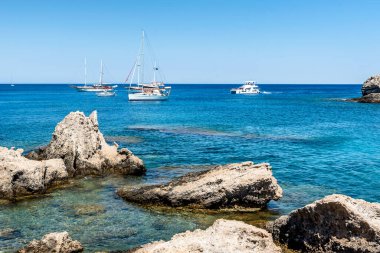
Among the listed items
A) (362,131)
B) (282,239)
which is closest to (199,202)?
(282,239)

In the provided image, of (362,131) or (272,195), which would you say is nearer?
(272,195)

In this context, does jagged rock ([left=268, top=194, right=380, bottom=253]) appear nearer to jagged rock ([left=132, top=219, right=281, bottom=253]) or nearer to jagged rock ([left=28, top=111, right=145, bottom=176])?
jagged rock ([left=132, top=219, right=281, bottom=253])

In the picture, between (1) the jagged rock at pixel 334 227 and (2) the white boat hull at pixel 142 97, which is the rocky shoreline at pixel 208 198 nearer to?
(1) the jagged rock at pixel 334 227

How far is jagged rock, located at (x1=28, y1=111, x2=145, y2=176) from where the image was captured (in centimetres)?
3188

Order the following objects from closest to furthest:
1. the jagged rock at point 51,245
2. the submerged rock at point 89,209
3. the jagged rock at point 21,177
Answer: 1. the jagged rock at point 51,245
2. the submerged rock at point 89,209
3. the jagged rock at point 21,177

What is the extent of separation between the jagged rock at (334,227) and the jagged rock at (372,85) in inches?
4417

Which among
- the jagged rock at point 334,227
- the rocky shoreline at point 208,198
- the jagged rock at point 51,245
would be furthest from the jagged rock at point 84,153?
the jagged rock at point 334,227

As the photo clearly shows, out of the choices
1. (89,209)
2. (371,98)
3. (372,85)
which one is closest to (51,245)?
(89,209)

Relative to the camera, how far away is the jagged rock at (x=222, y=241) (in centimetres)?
1324

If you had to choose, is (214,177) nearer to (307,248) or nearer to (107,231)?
(107,231)

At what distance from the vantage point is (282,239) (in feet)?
55.0

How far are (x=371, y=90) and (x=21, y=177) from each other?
116 meters

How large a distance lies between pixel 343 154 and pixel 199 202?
2204 centimetres

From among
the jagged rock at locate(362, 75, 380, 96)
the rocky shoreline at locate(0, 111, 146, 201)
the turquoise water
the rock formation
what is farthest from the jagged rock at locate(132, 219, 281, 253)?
the jagged rock at locate(362, 75, 380, 96)
